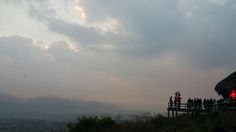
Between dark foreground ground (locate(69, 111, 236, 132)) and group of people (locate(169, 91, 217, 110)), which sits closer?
dark foreground ground (locate(69, 111, 236, 132))

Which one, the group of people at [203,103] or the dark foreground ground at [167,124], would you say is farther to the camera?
the group of people at [203,103]

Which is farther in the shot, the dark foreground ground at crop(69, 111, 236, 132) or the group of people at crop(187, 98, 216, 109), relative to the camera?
the group of people at crop(187, 98, 216, 109)

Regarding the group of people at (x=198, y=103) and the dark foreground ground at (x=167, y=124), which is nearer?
the dark foreground ground at (x=167, y=124)

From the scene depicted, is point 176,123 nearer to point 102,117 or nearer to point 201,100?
point 201,100

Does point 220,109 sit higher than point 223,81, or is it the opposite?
point 223,81

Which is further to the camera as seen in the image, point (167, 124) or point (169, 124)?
point (167, 124)

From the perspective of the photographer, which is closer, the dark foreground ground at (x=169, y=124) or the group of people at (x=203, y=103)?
the dark foreground ground at (x=169, y=124)

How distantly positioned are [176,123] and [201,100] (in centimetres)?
512

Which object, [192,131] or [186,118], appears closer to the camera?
[192,131]

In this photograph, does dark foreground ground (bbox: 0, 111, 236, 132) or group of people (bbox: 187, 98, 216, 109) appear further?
group of people (bbox: 187, 98, 216, 109)

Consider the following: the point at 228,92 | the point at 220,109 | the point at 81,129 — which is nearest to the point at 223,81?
the point at 228,92

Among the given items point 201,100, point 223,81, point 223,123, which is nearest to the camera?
point 223,123

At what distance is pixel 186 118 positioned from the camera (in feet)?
109

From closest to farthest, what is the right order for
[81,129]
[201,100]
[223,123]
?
[223,123]
[201,100]
[81,129]
